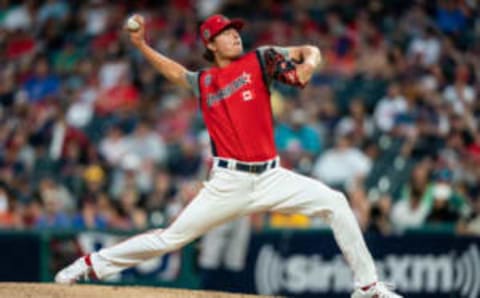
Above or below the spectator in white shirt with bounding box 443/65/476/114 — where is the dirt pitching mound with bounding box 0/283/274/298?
below

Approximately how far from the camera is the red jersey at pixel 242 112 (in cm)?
838

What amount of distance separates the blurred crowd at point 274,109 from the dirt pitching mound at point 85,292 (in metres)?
4.16

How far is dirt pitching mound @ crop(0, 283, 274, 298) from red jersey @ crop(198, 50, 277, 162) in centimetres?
127

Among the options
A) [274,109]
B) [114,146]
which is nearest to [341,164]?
[274,109]

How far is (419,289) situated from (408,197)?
1.33 metres

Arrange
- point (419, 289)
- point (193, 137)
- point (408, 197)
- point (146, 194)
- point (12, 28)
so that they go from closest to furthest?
point (419, 289) → point (408, 197) → point (146, 194) → point (193, 137) → point (12, 28)

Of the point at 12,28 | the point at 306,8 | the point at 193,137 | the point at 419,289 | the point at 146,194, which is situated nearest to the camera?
the point at 419,289

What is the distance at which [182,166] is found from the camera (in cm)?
1541

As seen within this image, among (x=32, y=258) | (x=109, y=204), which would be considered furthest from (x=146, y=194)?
(x=32, y=258)

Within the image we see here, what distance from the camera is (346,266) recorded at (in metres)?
12.8

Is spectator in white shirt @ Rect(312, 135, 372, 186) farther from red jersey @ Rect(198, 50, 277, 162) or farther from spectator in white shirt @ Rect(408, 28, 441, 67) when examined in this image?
red jersey @ Rect(198, 50, 277, 162)

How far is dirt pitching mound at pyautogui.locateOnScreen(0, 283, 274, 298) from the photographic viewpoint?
28.8 ft

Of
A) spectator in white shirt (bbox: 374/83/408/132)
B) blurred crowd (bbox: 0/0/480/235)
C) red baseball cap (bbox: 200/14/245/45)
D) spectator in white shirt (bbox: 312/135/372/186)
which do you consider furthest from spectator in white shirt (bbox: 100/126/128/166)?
red baseball cap (bbox: 200/14/245/45)

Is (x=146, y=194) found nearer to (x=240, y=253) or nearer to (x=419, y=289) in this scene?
(x=240, y=253)
